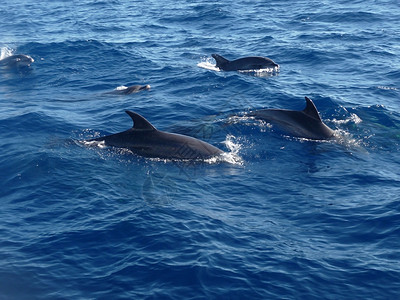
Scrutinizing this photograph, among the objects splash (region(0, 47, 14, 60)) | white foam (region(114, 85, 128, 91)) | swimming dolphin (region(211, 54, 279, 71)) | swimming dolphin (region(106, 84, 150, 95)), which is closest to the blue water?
white foam (region(114, 85, 128, 91))

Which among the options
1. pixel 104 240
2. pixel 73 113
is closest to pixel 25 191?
pixel 104 240

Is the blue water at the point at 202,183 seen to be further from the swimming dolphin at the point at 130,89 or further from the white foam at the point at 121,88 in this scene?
the swimming dolphin at the point at 130,89

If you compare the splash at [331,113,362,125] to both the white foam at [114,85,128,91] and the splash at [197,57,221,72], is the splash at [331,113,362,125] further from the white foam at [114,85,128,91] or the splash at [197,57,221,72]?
the white foam at [114,85,128,91]

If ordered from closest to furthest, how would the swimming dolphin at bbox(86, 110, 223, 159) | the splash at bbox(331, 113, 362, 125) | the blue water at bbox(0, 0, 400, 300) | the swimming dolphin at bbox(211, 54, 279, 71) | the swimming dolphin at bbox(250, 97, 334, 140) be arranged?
the blue water at bbox(0, 0, 400, 300)
the swimming dolphin at bbox(86, 110, 223, 159)
the swimming dolphin at bbox(250, 97, 334, 140)
the splash at bbox(331, 113, 362, 125)
the swimming dolphin at bbox(211, 54, 279, 71)

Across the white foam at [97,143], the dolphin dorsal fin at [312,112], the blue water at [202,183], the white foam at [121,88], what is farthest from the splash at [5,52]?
the dolphin dorsal fin at [312,112]

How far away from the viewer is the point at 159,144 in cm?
1908

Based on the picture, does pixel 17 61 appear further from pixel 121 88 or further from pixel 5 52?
pixel 121 88

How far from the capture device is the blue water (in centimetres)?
1283

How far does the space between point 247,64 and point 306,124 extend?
401 inches

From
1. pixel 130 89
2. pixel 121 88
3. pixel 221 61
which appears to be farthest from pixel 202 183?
pixel 221 61

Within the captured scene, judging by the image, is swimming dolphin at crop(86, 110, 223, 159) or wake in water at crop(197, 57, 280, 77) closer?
swimming dolphin at crop(86, 110, 223, 159)

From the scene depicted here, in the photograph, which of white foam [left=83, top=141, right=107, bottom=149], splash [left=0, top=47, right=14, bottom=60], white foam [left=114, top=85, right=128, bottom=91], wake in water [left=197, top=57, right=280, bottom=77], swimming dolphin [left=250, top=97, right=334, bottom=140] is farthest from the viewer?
splash [left=0, top=47, right=14, bottom=60]

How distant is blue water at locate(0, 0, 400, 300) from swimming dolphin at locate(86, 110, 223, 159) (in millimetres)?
494

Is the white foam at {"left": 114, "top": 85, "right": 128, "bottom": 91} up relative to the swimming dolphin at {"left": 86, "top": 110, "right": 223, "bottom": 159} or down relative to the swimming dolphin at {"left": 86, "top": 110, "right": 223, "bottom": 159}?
down
